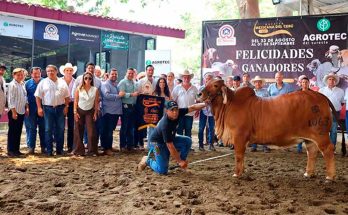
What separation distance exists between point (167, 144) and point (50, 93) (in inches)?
111

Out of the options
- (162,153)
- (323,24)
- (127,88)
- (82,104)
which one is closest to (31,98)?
(82,104)

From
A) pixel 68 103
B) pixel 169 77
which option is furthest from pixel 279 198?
pixel 169 77

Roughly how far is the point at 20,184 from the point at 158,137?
1936mm

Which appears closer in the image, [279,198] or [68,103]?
[279,198]

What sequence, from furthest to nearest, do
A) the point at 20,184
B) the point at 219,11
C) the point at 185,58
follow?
the point at 185,58, the point at 219,11, the point at 20,184

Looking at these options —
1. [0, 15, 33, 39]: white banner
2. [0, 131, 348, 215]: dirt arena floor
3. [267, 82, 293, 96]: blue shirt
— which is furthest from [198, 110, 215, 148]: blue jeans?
[0, 15, 33, 39]: white banner

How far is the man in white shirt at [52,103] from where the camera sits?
7.42 m

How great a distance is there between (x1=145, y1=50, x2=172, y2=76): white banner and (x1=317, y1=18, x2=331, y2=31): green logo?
393 centimetres

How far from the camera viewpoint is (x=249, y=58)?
34.7ft

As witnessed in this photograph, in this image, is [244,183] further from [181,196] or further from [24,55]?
[24,55]

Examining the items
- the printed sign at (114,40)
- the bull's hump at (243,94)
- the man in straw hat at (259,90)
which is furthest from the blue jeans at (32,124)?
the printed sign at (114,40)

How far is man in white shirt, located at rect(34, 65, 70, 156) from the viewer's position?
7422 millimetres

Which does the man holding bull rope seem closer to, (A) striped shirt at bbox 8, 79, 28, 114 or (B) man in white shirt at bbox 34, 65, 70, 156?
(B) man in white shirt at bbox 34, 65, 70, 156

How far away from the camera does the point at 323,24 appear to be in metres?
9.89
